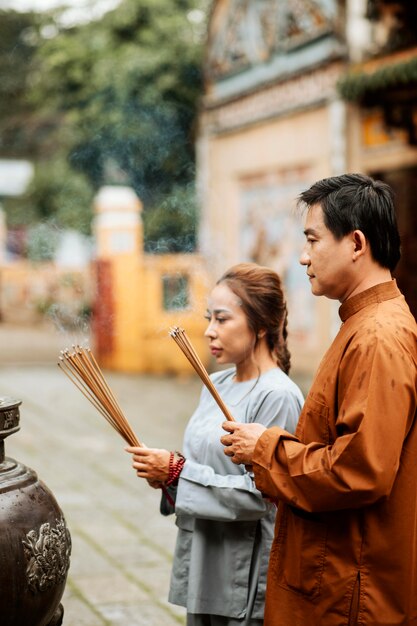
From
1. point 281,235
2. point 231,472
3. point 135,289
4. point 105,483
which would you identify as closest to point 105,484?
point 105,483

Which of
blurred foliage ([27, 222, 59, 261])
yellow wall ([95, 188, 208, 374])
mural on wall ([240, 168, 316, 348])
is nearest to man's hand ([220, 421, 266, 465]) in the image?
mural on wall ([240, 168, 316, 348])

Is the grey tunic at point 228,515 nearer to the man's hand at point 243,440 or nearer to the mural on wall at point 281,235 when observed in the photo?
the man's hand at point 243,440

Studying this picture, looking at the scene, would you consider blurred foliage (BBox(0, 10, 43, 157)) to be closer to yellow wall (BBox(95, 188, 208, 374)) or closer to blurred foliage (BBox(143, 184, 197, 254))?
blurred foliage (BBox(143, 184, 197, 254))

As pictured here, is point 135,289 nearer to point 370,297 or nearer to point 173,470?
point 173,470

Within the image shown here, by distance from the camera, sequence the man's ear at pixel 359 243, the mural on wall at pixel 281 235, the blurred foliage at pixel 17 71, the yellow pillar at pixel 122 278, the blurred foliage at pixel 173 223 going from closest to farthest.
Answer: the man's ear at pixel 359 243 → the mural on wall at pixel 281 235 → the yellow pillar at pixel 122 278 → the blurred foliage at pixel 173 223 → the blurred foliage at pixel 17 71

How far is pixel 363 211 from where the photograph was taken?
6.58 feet

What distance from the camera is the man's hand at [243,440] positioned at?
2.08 meters

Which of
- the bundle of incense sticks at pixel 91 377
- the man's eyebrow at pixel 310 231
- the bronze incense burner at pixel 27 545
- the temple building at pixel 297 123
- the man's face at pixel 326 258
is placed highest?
the temple building at pixel 297 123

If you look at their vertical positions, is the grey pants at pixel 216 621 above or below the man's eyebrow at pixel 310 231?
below

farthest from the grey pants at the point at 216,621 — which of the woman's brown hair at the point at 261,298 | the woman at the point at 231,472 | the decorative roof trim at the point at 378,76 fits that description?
the decorative roof trim at the point at 378,76

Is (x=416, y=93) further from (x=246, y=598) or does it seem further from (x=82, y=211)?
(x=82, y=211)

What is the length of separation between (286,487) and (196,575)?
2.54ft

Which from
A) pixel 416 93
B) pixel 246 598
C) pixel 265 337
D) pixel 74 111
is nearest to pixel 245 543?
pixel 246 598

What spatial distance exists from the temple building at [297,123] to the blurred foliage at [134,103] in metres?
0.94
